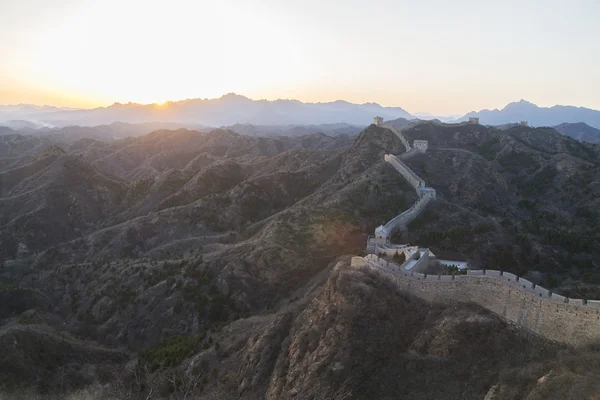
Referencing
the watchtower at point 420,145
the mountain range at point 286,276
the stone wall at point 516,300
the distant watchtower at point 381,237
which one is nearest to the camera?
the stone wall at point 516,300

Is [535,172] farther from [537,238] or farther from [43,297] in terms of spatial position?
[43,297]

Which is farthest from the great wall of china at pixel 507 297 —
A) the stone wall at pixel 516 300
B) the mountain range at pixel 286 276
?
the mountain range at pixel 286 276

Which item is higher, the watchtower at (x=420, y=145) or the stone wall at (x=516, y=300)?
the watchtower at (x=420, y=145)

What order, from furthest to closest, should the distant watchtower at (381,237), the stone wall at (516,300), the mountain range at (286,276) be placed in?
the distant watchtower at (381,237) < the mountain range at (286,276) < the stone wall at (516,300)

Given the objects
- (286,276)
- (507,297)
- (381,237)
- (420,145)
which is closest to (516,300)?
(507,297)

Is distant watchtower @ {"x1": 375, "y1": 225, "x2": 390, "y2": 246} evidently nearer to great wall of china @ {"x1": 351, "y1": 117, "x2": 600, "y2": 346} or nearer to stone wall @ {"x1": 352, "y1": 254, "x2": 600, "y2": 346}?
great wall of china @ {"x1": 351, "y1": 117, "x2": 600, "y2": 346}

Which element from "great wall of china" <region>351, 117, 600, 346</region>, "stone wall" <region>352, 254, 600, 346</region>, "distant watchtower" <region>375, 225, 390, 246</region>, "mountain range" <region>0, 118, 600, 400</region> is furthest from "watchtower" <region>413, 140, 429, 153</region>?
"stone wall" <region>352, 254, 600, 346</region>

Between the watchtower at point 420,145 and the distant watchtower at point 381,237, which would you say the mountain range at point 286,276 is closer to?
the watchtower at point 420,145
